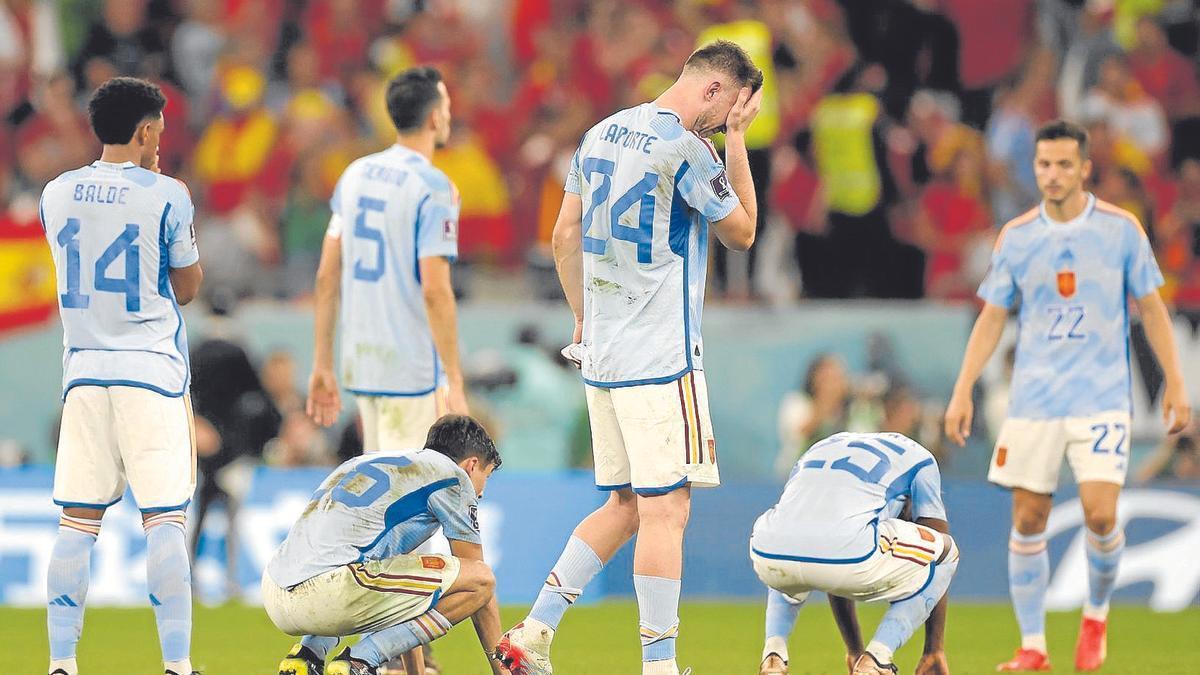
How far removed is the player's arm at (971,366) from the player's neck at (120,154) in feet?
13.9

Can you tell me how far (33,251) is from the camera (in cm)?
1445

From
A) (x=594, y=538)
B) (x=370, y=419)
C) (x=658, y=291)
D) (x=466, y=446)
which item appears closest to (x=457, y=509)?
(x=466, y=446)

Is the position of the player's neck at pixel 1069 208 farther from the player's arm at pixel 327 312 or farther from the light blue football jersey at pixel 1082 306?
the player's arm at pixel 327 312

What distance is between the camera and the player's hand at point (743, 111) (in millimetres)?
6848

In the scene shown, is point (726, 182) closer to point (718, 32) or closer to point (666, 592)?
point (666, 592)

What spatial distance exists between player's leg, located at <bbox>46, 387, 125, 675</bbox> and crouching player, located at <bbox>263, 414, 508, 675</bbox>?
32.5 inches

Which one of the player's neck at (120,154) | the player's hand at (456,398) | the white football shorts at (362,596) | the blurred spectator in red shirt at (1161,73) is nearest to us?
the white football shorts at (362,596)

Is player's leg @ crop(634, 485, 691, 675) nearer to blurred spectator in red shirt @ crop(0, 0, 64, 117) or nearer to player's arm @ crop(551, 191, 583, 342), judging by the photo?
player's arm @ crop(551, 191, 583, 342)

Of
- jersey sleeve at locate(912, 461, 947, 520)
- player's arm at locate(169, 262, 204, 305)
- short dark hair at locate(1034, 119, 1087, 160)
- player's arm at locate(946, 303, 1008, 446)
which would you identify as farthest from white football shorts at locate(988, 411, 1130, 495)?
player's arm at locate(169, 262, 204, 305)

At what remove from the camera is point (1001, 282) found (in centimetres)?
930

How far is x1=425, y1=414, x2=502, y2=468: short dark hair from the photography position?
6914 mm

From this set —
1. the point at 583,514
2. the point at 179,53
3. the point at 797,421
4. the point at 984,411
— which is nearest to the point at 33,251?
the point at 179,53

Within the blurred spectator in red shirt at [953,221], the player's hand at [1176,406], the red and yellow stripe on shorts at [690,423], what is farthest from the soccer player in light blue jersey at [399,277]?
the blurred spectator in red shirt at [953,221]

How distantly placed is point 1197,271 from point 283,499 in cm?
780
